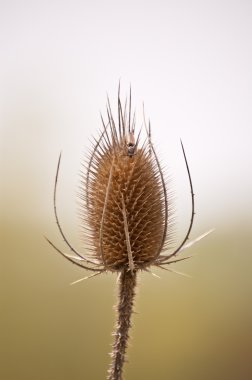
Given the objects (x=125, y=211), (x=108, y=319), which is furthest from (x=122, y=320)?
(x=108, y=319)

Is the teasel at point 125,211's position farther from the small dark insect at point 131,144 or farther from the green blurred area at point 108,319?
the green blurred area at point 108,319

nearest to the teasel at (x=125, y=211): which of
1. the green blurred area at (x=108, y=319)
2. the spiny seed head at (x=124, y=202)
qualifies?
the spiny seed head at (x=124, y=202)

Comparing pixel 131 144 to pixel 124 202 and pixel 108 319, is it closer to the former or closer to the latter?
pixel 124 202

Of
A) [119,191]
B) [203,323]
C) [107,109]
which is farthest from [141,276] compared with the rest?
[203,323]

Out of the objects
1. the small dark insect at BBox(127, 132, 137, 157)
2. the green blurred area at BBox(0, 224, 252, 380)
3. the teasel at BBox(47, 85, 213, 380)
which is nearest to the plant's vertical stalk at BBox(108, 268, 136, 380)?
the teasel at BBox(47, 85, 213, 380)

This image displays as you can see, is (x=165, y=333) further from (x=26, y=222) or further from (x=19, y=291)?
(x=26, y=222)
